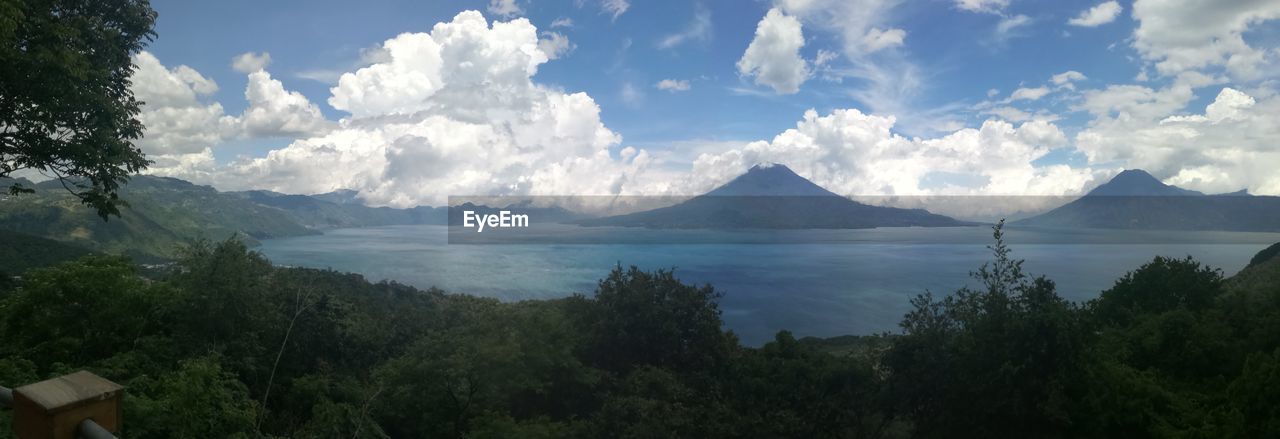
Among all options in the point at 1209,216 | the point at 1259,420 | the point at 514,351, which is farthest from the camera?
the point at 1209,216

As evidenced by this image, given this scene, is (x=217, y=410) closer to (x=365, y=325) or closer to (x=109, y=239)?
(x=365, y=325)

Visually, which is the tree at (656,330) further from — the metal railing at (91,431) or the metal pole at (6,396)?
the metal railing at (91,431)

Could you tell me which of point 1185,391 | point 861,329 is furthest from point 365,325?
point 861,329

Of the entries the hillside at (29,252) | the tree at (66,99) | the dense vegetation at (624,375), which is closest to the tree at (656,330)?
the dense vegetation at (624,375)

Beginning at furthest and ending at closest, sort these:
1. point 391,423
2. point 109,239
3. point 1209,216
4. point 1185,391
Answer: point 1209,216 < point 109,239 < point 391,423 < point 1185,391

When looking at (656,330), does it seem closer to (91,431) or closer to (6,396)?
(6,396)

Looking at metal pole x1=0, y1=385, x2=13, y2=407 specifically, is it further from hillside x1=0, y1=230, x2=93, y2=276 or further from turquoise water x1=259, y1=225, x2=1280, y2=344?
hillside x1=0, y1=230, x2=93, y2=276

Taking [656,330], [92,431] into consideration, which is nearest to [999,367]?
[656,330]

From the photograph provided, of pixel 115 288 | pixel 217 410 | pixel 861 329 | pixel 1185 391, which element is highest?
pixel 115 288
